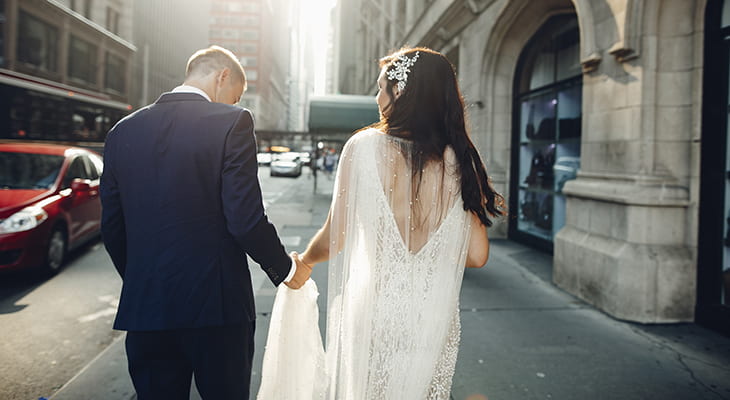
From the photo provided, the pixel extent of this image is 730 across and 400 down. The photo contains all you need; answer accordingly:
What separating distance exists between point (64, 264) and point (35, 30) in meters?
23.5

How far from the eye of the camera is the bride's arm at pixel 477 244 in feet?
6.72

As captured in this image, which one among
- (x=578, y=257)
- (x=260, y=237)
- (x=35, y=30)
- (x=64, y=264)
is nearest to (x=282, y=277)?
(x=260, y=237)

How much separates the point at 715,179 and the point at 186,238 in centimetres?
487

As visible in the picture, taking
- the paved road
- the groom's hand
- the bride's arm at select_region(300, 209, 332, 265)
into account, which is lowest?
the paved road

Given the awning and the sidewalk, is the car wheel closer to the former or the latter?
the sidewalk

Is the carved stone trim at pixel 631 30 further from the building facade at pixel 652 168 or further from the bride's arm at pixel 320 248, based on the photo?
the bride's arm at pixel 320 248

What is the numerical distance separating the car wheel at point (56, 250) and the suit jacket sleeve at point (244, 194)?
217 inches

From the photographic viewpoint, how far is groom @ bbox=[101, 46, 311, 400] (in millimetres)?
1862

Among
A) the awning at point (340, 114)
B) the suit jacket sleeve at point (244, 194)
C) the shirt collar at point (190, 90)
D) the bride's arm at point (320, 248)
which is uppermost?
the awning at point (340, 114)

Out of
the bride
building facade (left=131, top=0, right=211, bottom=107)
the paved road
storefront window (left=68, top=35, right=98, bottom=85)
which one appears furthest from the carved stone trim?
building facade (left=131, top=0, right=211, bottom=107)

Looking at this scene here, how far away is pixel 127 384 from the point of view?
3.40 m

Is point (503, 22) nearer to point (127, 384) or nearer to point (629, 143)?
point (629, 143)

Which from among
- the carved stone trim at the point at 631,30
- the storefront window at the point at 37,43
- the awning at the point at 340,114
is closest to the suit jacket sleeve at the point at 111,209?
the carved stone trim at the point at 631,30

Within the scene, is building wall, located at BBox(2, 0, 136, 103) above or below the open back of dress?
above
